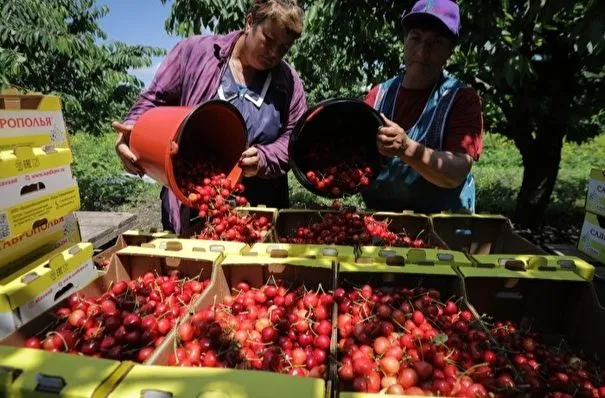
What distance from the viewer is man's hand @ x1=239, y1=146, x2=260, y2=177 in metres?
2.48

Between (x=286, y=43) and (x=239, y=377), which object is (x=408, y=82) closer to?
(x=286, y=43)

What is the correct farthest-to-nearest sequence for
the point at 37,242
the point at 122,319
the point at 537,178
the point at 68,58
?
the point at 68,58 → the point at 537,178 → the point at 37,242 → the point at 122,319

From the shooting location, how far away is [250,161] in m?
2.48

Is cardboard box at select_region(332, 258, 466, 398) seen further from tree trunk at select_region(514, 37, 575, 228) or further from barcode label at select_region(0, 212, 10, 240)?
tree trunk at select_region(514, 37, 575, 228)

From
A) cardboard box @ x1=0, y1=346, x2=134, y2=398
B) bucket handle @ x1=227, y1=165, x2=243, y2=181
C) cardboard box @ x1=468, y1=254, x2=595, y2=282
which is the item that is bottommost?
cardboard box @ x1=0, y1=346, x2=134, y2=398

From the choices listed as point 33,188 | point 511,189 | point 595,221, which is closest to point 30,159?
point 33,188

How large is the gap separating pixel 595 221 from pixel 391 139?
4.64ft

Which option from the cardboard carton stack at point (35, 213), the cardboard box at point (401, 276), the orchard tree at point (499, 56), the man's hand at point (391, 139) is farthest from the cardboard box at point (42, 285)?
the orchard tree at point (499, 56)

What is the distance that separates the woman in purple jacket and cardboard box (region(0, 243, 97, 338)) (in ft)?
2.04

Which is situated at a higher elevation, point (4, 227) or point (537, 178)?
point (4, 227)

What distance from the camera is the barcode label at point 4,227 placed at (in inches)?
68.5

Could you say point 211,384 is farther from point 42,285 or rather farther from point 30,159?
point 30,159

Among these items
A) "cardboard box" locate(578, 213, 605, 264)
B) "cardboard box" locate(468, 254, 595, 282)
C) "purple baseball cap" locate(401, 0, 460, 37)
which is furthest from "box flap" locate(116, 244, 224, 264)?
"cardboard box" locate(578, 213, 605, 264)

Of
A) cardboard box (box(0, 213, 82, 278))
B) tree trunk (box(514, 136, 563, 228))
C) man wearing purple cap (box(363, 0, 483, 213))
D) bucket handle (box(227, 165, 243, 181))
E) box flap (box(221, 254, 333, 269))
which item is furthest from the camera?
tree trunk (box(514, 136, 563, 228))
